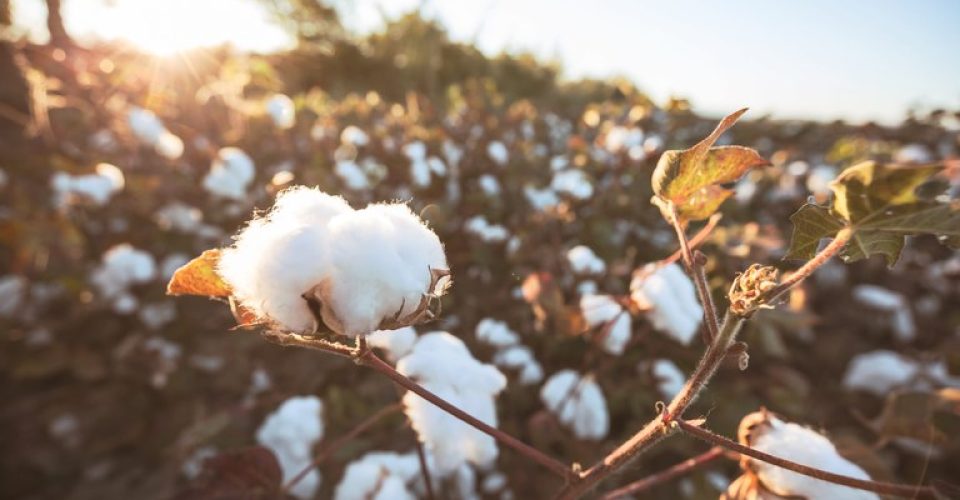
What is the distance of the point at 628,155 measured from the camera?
188cm

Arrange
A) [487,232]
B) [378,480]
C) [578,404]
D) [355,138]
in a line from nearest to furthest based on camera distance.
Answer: [378,480]
[578,404]
[487,232]
[355,138]

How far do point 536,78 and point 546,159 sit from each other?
16.8 ft

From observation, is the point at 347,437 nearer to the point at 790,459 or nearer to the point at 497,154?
the point at 790,459

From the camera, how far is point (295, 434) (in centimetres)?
99

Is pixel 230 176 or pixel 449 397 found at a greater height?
pixel 230 176

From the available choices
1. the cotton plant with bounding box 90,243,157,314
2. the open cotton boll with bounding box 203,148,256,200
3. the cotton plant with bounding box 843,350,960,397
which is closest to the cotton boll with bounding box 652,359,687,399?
the cotton plant with bounding box 843,350,960,397

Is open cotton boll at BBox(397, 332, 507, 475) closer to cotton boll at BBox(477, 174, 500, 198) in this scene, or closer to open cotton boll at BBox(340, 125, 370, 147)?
cotton boll at BBox(477, 174, 500, 198)

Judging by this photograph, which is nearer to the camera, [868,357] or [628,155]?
[868,357]

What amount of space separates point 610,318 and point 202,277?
709mm

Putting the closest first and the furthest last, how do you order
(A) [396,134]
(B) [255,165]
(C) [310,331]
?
(C) [310,331] < (B) [255,165] < (A) [396,134]

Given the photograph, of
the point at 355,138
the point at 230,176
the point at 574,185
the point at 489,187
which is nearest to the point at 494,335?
the point at 574,185

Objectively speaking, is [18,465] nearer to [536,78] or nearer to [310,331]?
[310,331]

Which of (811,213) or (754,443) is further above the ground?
(811,213)

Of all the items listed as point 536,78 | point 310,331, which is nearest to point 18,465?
point 310,331
